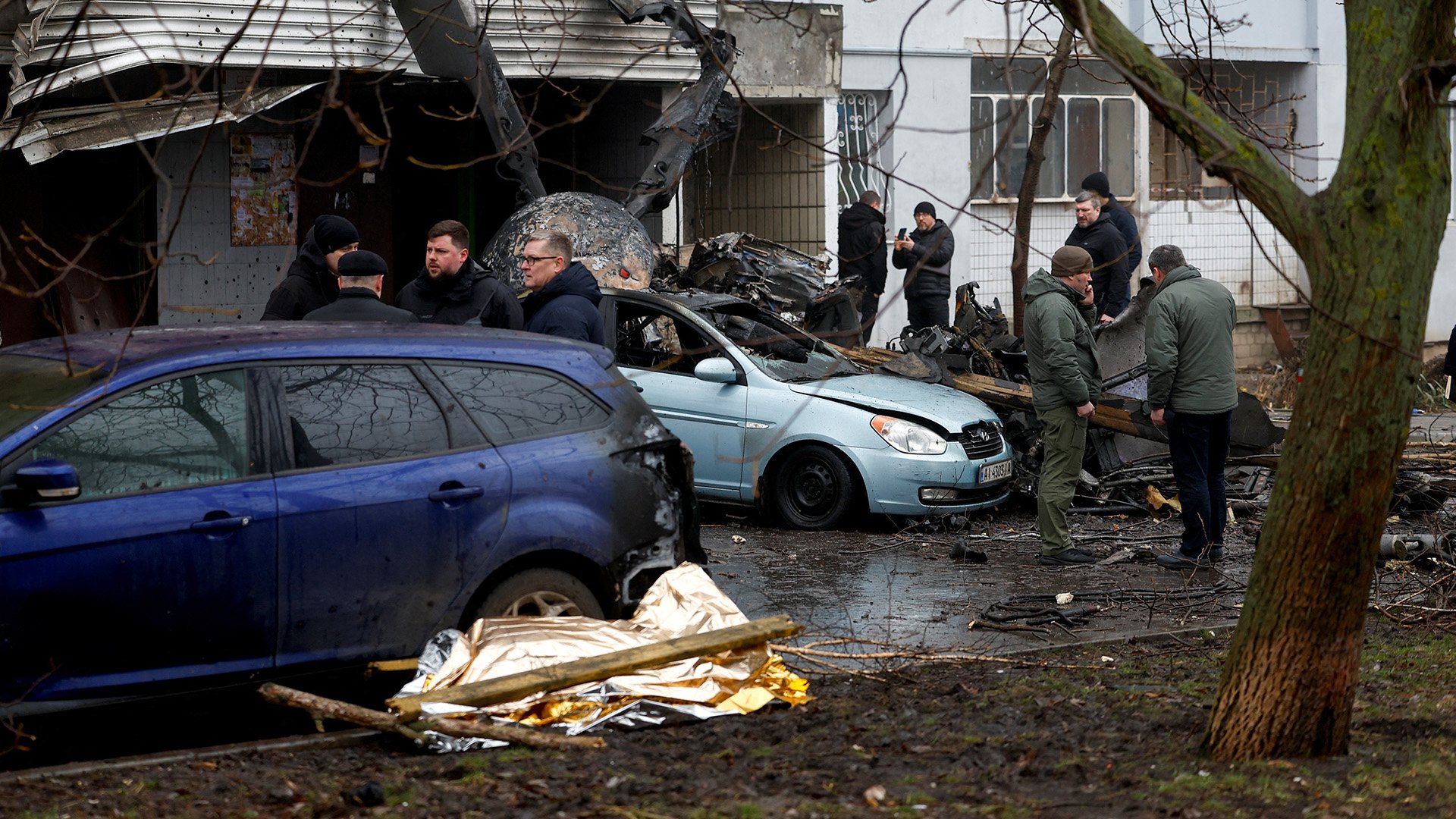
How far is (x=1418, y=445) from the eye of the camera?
41.3ft

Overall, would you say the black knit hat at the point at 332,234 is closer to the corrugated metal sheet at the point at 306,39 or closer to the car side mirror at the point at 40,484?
the corrugated metal sheet at the point at 306,39

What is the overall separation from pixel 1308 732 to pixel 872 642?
193cm

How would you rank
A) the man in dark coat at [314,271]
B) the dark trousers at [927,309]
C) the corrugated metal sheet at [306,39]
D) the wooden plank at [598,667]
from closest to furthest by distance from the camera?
the wooden plank at [598,667]
the man in dark coat at [314,271]
the corrugated metal sheet at [306,39]
the dark trousers at [927,309]

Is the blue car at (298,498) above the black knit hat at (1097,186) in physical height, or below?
below

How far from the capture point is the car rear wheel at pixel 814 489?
10.2 metres

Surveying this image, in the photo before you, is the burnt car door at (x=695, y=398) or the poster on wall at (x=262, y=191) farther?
the poster on wall at (x=262, y=191)

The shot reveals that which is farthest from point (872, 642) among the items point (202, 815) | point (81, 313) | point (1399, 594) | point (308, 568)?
point (81, 313)

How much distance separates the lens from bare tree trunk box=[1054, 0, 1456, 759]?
488cm

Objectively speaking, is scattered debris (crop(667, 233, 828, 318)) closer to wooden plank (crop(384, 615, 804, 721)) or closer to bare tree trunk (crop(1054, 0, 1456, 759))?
wooden plank (crop(384, 615, 804, 721))

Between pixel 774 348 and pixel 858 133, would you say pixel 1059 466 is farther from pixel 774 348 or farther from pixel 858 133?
pixel 858 133

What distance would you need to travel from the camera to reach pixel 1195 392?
30.0 ft

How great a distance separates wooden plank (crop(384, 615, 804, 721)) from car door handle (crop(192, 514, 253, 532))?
80cm

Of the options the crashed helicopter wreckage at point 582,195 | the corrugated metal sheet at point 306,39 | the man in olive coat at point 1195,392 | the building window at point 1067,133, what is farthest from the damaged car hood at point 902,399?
the building window at point 1067,133

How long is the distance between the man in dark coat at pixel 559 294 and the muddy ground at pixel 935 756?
70.5 inches
